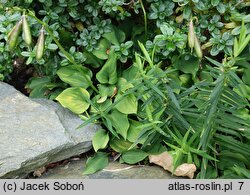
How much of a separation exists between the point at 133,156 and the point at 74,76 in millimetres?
685

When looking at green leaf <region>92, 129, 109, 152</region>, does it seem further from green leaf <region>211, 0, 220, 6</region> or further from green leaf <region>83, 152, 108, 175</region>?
green leaf <region>211, 0, 220, 6</region>

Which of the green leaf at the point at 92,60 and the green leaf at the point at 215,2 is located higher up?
the green leaf at the point at 215,2

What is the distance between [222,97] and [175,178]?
0.57 meters

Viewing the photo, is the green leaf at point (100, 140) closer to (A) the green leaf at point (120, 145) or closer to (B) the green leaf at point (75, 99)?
(A) the green leaf at point (120, 145)

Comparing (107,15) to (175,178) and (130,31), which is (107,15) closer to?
(130,31)

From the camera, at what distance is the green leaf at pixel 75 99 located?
11.5 feet

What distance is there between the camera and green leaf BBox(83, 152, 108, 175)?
129 inches

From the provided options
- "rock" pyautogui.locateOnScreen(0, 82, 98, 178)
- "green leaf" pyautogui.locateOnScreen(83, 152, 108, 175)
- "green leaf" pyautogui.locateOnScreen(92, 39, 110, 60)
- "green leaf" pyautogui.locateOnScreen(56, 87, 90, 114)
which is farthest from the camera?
"green leaf" pyautogui.locateOnScreen(92, 39, 110, 60)

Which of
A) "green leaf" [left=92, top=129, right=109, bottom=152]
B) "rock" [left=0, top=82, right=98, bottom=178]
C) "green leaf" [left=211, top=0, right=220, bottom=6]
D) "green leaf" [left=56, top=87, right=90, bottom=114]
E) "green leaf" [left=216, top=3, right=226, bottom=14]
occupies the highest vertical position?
"green leaf" [left=211, top=0, right=220, bottom=6]

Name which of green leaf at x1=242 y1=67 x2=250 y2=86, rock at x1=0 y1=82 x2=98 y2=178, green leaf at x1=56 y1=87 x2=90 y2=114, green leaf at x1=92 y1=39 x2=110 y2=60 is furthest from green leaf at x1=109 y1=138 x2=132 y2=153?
green leaf at x1=242 y1=67 x2=250 y2=86

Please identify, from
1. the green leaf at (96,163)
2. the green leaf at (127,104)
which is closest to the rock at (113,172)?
the green leaf at (96,163)

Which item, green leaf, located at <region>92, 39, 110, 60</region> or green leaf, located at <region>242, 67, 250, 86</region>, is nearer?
green leaf, located at <region>242, 67, 250, 86</region>

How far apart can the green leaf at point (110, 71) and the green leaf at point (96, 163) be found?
1.58ft

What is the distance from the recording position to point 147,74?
3.12 meters
